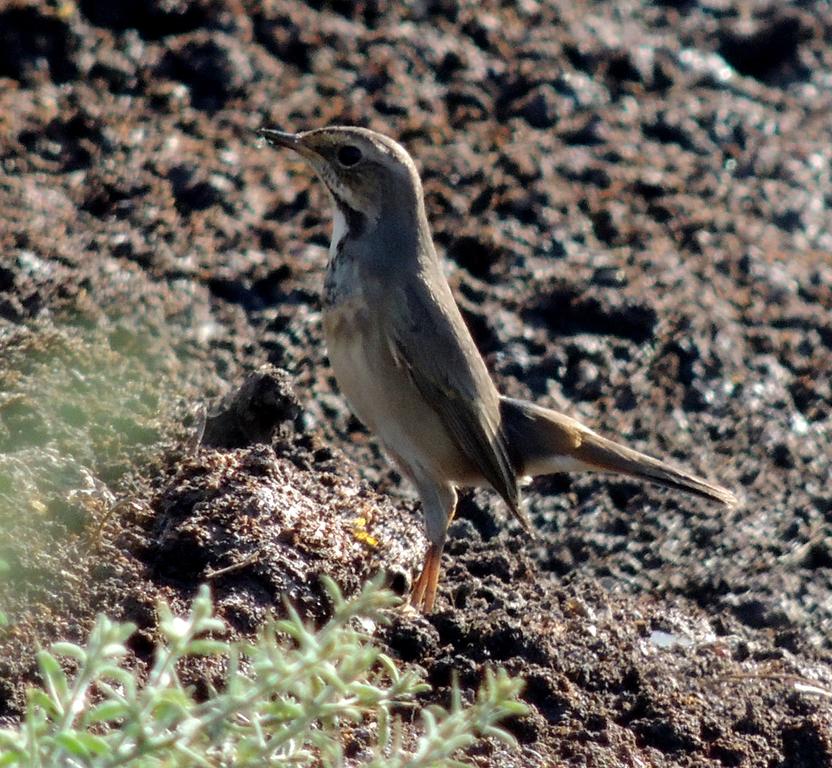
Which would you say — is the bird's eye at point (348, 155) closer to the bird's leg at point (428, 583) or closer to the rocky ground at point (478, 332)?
the rocky ground at point (478, 332)

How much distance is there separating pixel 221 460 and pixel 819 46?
6.63 meters

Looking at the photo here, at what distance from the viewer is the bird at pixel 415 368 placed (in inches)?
228

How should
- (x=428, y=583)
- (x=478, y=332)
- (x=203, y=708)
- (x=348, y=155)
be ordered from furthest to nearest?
(x=478, y=332)
(x=348, y=155)
(x=428, y=583)
(x=203, y=708)

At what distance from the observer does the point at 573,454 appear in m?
6.10

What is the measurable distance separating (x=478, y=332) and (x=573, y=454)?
45.5 inches

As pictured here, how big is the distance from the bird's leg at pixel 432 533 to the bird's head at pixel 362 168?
121 cm

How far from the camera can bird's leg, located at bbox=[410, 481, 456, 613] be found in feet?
17.3

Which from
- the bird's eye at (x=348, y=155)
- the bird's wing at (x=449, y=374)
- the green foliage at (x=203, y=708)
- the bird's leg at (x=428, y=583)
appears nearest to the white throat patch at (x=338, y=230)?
the bird's eye at (x=348, y=155)

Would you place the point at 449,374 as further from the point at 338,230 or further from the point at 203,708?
the point at 203,708

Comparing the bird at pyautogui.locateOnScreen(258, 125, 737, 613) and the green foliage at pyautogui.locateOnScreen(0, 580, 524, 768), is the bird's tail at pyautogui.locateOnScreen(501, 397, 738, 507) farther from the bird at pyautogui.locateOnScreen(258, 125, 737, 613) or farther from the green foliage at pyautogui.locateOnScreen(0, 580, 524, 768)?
the green foliage at pyautogui.locateOnScreen(0, 580, 524, 768)

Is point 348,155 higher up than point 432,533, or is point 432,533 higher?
point 348,155

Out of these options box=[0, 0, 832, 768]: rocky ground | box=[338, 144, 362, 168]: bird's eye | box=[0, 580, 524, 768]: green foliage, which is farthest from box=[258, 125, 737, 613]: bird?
box=[0, 580, 524, 768]: green foliage

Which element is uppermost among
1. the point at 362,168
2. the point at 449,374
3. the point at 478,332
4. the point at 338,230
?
the point at 362,168

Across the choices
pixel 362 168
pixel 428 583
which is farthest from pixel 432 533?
pixel 362 168
